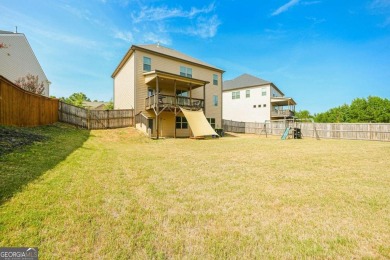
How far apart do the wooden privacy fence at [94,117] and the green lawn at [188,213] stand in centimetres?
1248

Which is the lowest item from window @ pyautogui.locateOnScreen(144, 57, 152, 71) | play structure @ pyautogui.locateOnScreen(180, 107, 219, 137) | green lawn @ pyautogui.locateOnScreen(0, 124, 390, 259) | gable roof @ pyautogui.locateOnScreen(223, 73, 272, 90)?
green lawn @ pyautogui.locateOnScreen(0, 124, 390, 259)

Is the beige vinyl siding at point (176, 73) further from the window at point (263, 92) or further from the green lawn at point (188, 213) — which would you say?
the green lawn at point (188, 213)

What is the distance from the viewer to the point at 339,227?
2887mm

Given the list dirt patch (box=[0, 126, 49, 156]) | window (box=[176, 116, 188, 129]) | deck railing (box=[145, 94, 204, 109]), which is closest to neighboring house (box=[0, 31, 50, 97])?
deck railing (box=[145, 94, 204, 109])

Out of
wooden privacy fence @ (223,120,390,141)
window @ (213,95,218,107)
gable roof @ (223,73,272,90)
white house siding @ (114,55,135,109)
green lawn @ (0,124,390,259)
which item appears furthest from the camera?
gable roof @ (223,73,272,90)

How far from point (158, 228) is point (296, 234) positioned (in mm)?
2124

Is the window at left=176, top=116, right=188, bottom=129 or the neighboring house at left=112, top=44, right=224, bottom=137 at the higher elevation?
the neighboring house at left=112, top=44, right=224, bottom=137

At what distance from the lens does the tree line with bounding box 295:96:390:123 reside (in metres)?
48.1

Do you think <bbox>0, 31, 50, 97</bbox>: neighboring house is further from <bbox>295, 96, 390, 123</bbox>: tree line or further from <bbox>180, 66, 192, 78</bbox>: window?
<bbox>295, 96, 390, 123</bbox>: tree line

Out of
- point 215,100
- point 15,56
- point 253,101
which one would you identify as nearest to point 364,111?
point 253,101

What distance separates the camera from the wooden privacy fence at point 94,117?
649 inches

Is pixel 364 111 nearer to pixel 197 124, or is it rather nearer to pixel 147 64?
pixel 197 124

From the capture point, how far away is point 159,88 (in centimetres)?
2012

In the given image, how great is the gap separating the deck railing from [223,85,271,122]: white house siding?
17.4m
